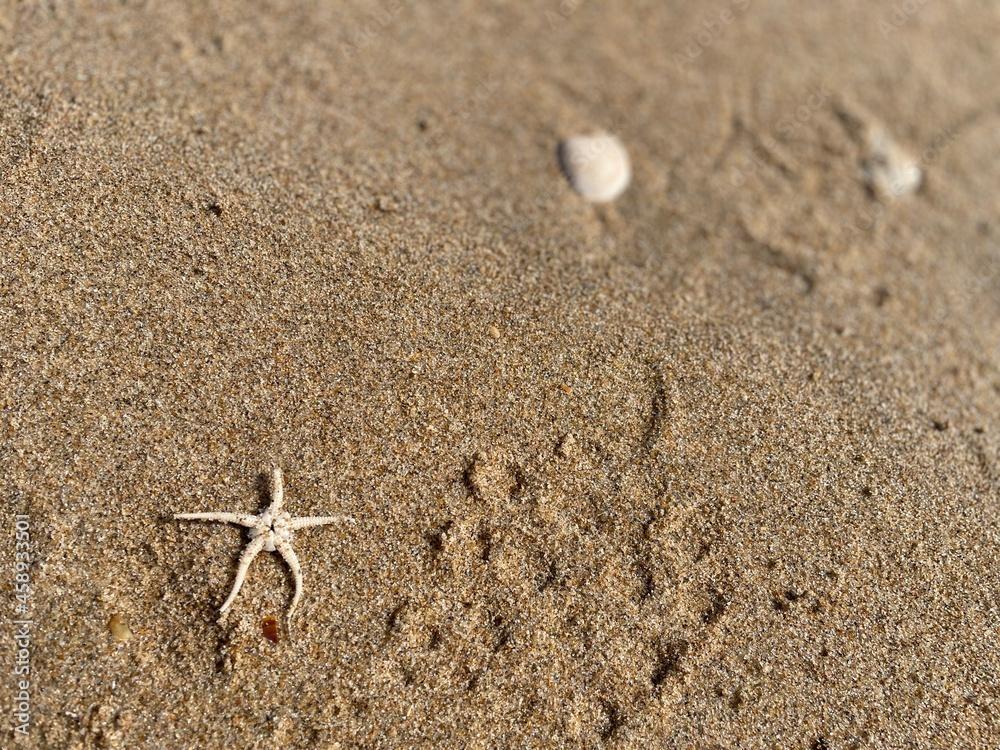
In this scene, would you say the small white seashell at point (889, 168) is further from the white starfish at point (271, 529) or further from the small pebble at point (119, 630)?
the small pebble at point (119, 630)

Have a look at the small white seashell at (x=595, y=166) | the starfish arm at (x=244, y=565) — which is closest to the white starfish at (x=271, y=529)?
the starfish arm at (x=244, y=565)

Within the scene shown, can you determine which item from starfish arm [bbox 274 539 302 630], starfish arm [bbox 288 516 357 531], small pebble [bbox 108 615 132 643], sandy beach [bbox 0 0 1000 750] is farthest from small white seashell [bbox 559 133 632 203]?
small pebble [bbox 108 615 132 643]

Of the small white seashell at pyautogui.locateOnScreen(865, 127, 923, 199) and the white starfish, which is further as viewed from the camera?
the small white seashell at pyautogui.locateOnScreen(865, 127, 923, 199)

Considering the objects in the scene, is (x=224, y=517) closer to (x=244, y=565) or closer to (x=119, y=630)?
(x=244, y=565)

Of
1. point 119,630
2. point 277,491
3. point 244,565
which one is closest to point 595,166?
point 277,491

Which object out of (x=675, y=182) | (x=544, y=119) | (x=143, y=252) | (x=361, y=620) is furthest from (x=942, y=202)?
(x=143, y=252)

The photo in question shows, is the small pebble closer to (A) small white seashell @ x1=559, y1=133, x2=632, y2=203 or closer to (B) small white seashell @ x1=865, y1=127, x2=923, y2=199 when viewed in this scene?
(A) small white seashell @ x1=559, y1=133, x2=632, y2=203
